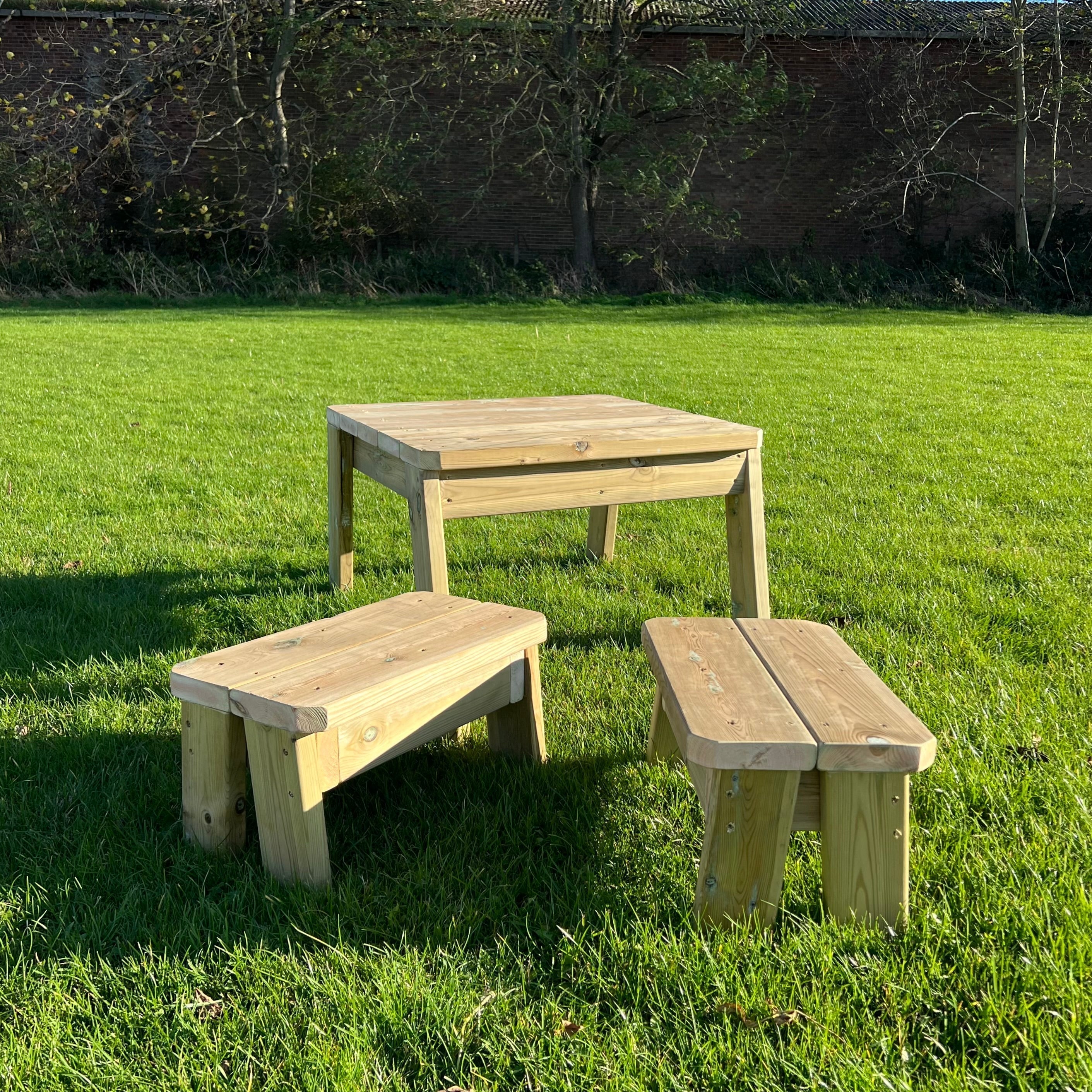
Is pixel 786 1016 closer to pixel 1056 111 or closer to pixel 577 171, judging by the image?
pixel 577 171

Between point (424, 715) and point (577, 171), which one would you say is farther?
point (577, 171)

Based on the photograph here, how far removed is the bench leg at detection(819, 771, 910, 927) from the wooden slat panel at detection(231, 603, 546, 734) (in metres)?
0.82

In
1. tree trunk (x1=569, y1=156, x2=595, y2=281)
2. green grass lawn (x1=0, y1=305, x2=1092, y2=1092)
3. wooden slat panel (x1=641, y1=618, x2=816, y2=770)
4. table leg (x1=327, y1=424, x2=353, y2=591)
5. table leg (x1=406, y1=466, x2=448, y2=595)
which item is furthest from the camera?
tree trunk (x1=569, y1=156, x2=595, y2=281)

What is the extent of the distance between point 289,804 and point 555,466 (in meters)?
1.38

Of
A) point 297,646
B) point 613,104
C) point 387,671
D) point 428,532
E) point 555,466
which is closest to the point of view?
point 387,671

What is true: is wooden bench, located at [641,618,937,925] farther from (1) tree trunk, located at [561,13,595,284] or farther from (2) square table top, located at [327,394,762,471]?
(1) tree trunk, located at [561,13,595,284]

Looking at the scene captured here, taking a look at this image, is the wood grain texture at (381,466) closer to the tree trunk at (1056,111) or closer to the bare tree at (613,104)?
the bare tree at (613,104)

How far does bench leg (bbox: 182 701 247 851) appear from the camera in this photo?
2137mm

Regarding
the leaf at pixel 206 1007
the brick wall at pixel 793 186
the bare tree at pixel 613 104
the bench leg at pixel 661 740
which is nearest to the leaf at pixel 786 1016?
the bench leg at pixel 661 740

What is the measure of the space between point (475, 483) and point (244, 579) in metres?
1.60

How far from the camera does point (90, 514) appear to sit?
500cm

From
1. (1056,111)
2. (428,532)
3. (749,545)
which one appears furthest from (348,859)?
(1056,111)

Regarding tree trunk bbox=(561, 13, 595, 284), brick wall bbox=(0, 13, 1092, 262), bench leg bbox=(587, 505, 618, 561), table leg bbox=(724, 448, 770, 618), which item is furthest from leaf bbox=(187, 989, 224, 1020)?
brick wall bbox=(0, 13, 1092, 262)

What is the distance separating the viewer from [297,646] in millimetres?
2318
